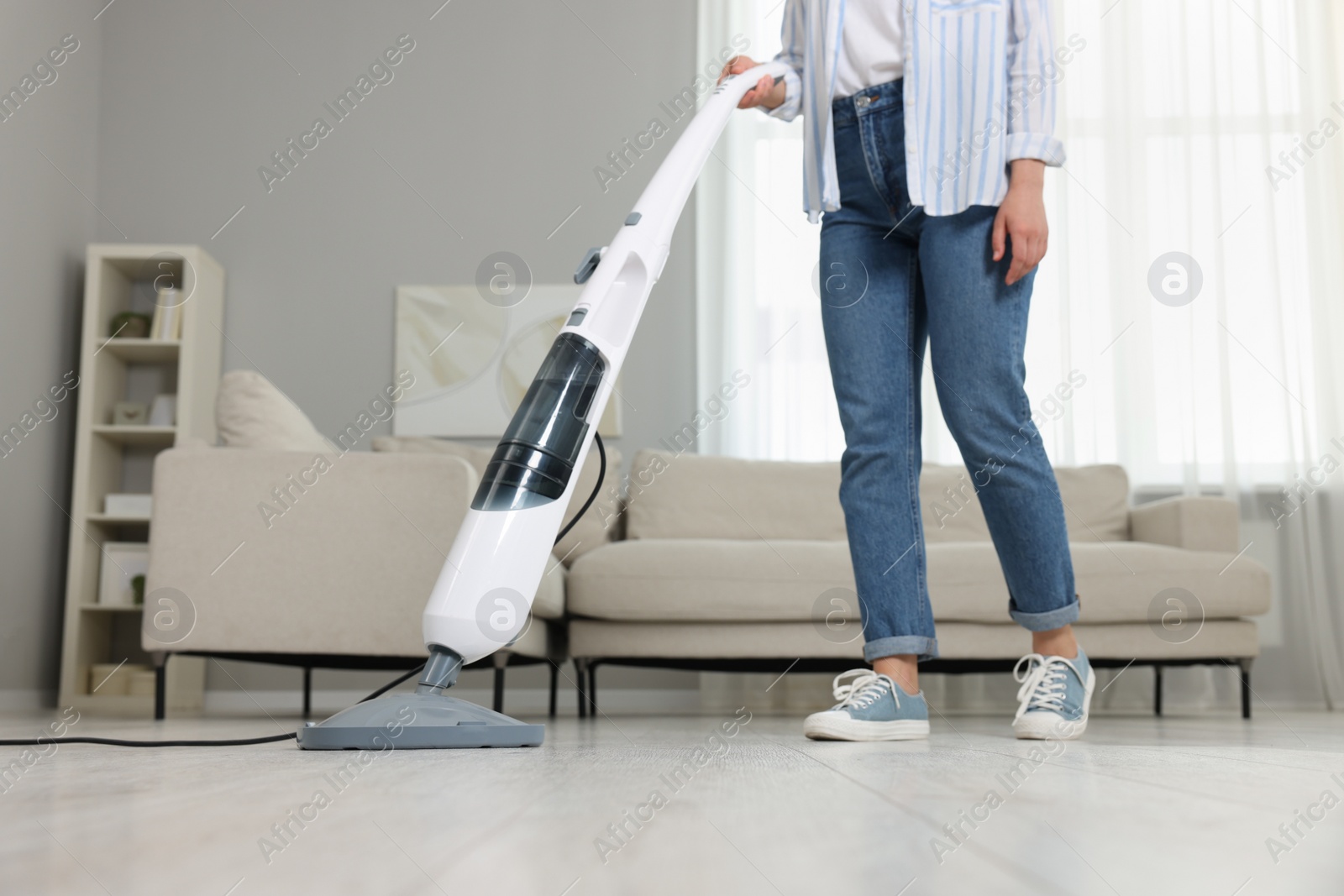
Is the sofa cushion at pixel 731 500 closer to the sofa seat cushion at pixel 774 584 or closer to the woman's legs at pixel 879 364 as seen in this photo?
the sofa seat cushion at pixel 774 584

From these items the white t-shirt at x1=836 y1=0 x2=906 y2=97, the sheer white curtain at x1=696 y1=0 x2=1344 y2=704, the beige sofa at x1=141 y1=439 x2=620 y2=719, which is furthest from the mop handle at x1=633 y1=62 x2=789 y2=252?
the sheer white curtain at x1=696 y1=0 x2=1344 y2=704

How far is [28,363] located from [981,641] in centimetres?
289

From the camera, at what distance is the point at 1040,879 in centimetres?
33

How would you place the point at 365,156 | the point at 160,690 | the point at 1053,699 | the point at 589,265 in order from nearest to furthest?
the point at 589,265
the point at 1053,699
the point at 160,690
the point at 365,156

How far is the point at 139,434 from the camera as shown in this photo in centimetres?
347

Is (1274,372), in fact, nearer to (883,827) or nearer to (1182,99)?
(1182,99)

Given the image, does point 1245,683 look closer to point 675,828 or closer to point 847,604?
point 847,604

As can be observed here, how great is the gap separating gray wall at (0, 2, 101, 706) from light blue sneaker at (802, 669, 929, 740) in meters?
2.82

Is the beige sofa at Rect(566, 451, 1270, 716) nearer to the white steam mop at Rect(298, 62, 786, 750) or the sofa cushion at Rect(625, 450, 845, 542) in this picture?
the sofa cushion at Rect(625, 450, 845, 542)

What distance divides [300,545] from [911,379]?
4.02 feet

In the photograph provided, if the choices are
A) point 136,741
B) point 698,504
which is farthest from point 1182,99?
point 136,741

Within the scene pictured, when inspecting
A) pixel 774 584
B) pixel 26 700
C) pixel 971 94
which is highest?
pixel 971 94

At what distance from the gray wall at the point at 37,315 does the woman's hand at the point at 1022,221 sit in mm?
2963

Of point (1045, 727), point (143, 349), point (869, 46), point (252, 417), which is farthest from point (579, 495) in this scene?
point (1045, 727)
